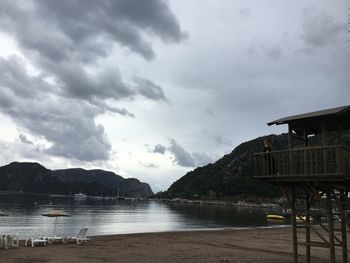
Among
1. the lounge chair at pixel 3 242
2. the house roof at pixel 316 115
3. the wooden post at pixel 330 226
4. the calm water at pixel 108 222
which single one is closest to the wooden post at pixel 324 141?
the house roof at pixel 316 115

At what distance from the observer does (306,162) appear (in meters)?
18.1

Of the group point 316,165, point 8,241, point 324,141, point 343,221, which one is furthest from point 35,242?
point 324,141

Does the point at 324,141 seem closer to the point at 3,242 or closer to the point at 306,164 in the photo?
the point at 306,164

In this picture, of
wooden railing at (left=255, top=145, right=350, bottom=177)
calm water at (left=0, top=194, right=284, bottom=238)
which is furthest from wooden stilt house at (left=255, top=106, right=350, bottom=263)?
calm water at (left=0, top=194, right=284, bottom=238)

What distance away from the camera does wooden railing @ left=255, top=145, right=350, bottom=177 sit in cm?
1708

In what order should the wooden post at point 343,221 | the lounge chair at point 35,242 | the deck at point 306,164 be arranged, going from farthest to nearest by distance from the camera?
1. the lounge chair at point 35,242
2. the wooden post at point 343,221
3. the deck at point 306,164

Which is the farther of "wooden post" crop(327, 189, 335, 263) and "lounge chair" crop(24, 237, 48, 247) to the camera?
"lounge chair" crop(24, 237, 48, 247)

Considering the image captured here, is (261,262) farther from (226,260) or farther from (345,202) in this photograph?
(345,202)

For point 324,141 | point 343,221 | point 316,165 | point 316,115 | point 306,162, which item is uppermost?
point 316,115

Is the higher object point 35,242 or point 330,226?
point 330,226

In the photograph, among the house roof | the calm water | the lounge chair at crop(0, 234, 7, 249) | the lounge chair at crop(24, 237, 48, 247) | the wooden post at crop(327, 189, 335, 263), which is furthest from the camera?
the calm water

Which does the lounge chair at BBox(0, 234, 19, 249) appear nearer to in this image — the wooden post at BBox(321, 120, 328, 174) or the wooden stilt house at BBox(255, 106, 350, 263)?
the wooden stilt house at BBox(255, 106, 350, 263)

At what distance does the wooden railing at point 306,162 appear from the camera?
17.1 meters

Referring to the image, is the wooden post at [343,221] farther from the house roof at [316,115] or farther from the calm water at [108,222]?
the calm water at [108,222]
